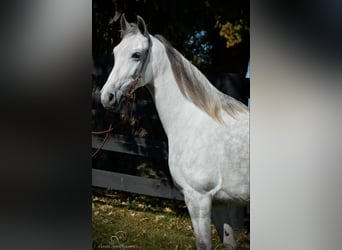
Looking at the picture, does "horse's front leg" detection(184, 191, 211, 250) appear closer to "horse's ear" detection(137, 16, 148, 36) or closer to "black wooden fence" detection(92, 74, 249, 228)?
"black wooden fence" detection(92, 74, 249, 228)

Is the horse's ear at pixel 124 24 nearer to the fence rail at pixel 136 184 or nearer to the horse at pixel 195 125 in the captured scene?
the horse at pixel 195 125

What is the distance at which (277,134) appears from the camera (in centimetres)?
469

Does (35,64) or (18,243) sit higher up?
(35,64)

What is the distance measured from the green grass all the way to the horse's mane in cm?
85

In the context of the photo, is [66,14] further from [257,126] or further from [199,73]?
[257,126]

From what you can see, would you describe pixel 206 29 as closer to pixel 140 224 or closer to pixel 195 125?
pixel 195 125

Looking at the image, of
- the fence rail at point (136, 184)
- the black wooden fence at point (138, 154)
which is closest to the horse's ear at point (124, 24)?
the black wooden fence at point (138, 154)

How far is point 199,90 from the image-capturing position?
462 cm

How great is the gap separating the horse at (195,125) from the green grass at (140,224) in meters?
0.11

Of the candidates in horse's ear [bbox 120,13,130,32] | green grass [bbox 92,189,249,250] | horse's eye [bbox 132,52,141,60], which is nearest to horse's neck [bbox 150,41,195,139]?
horse's eye [bbox 132,52,141,60]

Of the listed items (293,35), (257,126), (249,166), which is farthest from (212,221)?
(293,35)

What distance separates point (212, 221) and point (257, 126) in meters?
0.88

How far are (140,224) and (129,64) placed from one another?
137cm

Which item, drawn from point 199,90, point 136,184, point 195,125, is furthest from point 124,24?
point 136,184
